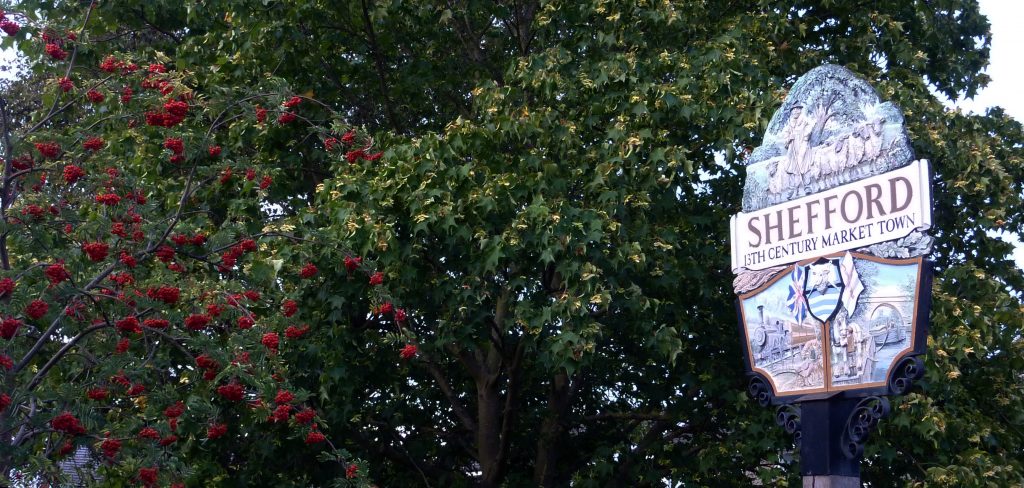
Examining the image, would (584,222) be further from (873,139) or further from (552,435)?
(552,435)

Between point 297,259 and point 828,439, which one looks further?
point 297,259

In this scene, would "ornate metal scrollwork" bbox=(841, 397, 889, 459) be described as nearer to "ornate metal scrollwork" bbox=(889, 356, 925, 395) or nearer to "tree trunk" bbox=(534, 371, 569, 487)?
"ornate metal scrollwork" bbox=(889, 356, 925, 395)

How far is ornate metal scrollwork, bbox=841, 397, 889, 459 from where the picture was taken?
25.2 ft

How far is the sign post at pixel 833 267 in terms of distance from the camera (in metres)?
7.65

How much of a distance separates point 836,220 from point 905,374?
3.98ft

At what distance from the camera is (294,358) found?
10.5 metres

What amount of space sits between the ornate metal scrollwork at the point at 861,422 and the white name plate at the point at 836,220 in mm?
1069

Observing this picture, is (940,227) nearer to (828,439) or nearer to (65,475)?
(828,439)

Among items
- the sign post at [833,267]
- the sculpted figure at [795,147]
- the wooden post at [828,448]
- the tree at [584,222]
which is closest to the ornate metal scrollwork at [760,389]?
the sign post at [833,267]

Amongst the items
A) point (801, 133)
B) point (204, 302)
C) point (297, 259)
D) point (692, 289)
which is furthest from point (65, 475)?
point (692, 289)

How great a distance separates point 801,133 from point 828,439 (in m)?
2.26

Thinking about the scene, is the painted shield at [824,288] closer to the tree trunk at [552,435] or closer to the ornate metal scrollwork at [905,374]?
the ornate metal scrollwork at [905,374]

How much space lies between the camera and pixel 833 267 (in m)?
8.10

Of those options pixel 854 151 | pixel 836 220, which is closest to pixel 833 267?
pixel 836 220
